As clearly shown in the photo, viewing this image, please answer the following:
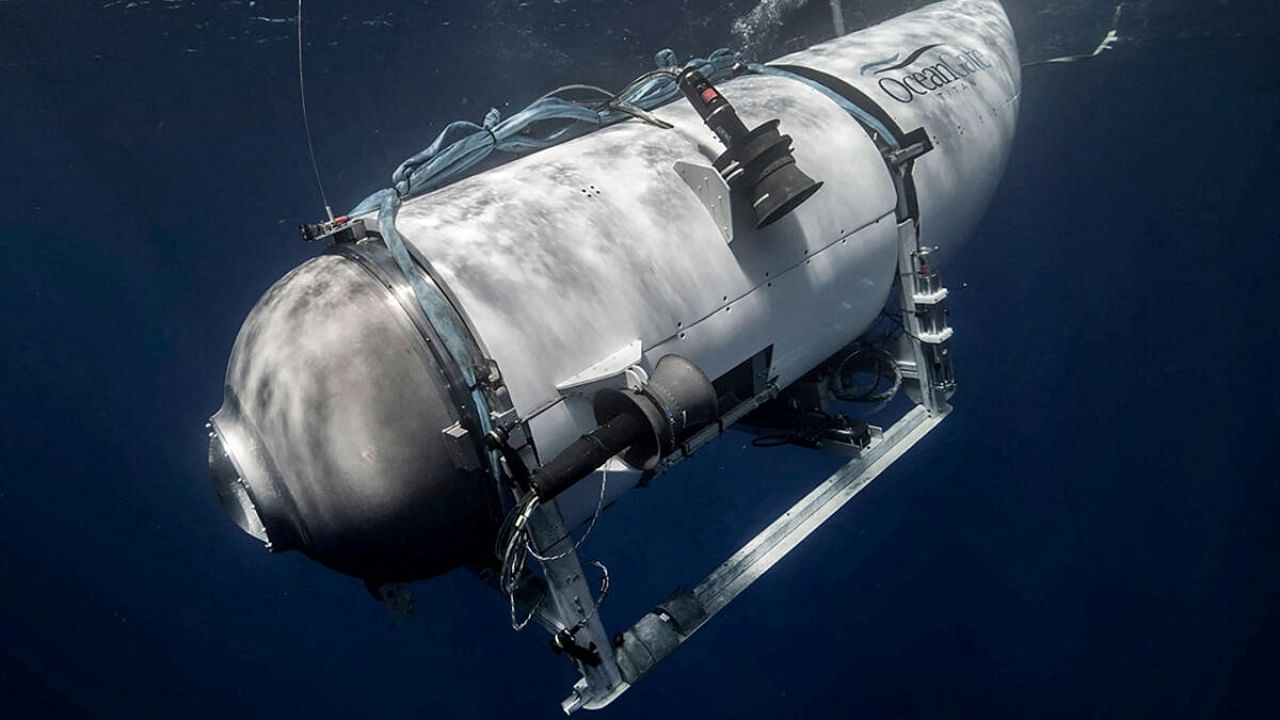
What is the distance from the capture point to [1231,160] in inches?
845

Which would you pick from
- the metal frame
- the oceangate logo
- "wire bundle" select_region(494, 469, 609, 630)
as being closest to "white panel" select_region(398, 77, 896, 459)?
"wire bundle" select_region(494, 469, 609, 630)

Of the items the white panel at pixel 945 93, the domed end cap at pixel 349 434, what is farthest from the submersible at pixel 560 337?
the white panel at pixel 945 93

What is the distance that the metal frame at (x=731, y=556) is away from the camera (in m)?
3.15

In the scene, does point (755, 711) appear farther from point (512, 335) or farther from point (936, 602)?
point (512, 335)

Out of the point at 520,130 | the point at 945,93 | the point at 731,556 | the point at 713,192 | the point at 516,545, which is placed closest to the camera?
the point at 516,545

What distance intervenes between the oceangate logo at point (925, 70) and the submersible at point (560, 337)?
601mm

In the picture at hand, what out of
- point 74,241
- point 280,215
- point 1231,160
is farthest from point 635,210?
point 1231,160

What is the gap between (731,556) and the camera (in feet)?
13.3

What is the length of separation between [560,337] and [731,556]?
1.89 m

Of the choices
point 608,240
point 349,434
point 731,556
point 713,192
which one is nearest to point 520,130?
point 608,240

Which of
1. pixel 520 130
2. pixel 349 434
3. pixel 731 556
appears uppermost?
pixel 520 130

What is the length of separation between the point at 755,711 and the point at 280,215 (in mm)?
15297

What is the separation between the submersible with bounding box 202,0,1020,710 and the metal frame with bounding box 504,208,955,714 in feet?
0.06

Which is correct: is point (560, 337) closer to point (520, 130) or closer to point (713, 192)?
point (713, 192)
